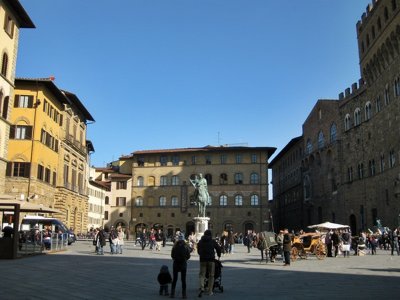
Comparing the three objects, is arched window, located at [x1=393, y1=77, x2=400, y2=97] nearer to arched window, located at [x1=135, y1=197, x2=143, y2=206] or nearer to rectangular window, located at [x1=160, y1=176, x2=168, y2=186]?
rectangular window, located at [x1=160, y1=176, x2=168, y2=186]

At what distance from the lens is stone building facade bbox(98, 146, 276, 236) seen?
59.0 meters

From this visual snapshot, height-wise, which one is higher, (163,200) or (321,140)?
(321,140)

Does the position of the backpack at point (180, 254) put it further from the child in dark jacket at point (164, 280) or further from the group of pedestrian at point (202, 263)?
the child in dark jacket at point (164, 280)

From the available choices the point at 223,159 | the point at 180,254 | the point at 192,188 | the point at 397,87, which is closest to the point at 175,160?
the point at 192,188

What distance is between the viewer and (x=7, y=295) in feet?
30.5

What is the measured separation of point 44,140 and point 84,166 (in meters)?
13.6

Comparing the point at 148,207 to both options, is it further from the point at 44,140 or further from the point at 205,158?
the point at 44,140

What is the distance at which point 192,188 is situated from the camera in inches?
2421

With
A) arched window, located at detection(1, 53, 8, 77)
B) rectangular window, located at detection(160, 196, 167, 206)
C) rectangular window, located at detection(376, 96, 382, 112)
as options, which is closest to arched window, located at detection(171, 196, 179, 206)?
rectangular window, located at detection(160, 196, 167, 206)

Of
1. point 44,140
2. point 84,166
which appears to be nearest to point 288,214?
point 84,166

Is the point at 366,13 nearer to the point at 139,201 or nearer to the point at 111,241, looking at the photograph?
the point at 111,241

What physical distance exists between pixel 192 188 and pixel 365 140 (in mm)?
26318

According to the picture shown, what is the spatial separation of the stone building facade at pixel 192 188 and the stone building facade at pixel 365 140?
705 cm

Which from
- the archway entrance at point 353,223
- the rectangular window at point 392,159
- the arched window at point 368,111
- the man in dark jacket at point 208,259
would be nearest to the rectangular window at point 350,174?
the archway entrance at point 353,223
